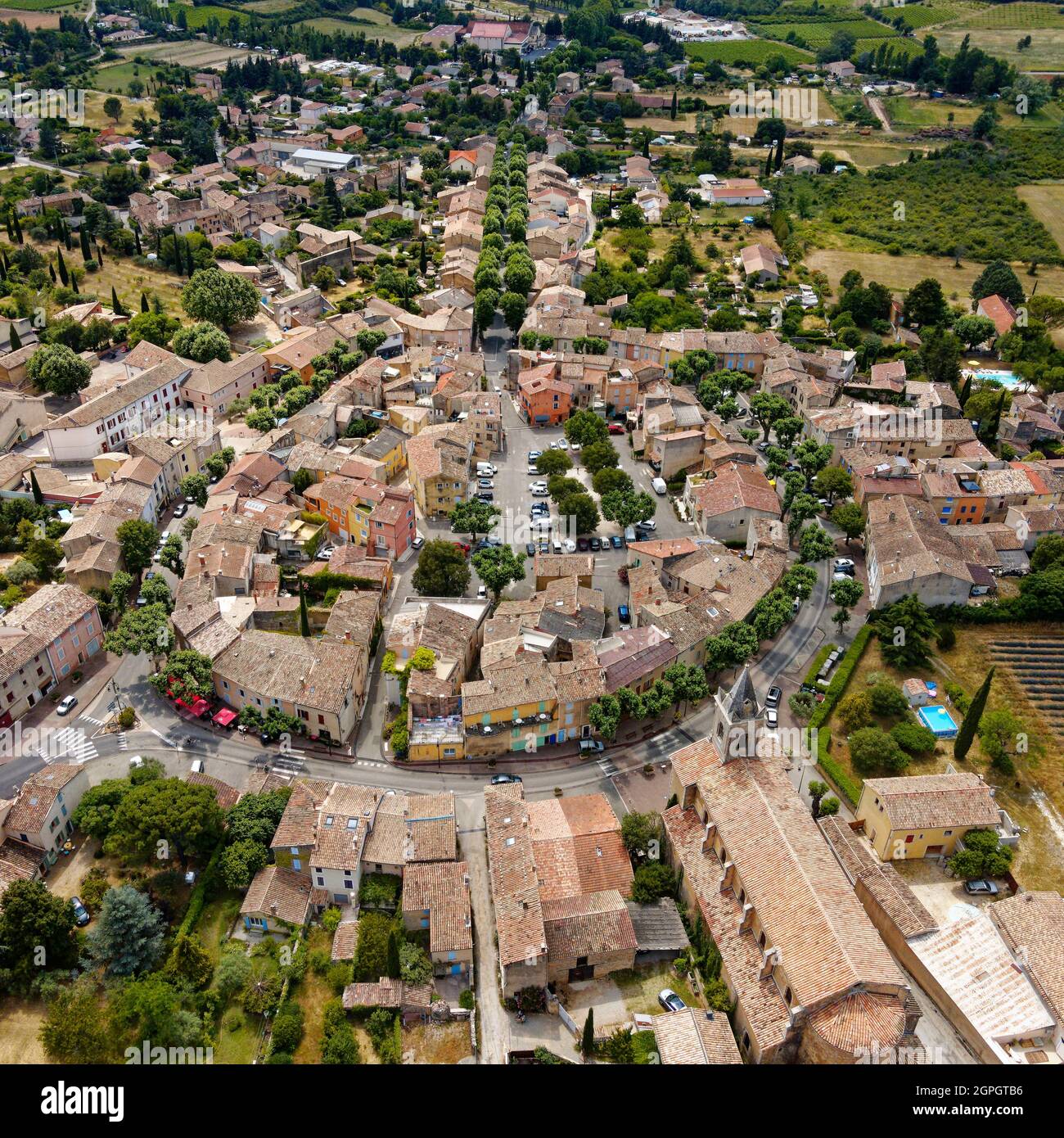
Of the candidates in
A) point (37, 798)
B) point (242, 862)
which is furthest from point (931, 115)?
point (37, 798)

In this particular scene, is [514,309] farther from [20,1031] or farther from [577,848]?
[20,1031]

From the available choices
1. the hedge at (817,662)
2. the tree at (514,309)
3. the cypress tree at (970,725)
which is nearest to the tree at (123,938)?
the hedge at (817,662)

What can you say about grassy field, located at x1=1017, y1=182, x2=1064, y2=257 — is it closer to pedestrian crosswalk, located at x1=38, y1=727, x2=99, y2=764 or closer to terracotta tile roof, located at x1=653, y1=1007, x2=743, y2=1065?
terracotta tile roof, located at x1=653, y1=1007, x2=743, y2=1065

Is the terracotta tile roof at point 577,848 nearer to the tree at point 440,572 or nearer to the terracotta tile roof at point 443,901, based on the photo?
the terracotta tile roof at point 443,901

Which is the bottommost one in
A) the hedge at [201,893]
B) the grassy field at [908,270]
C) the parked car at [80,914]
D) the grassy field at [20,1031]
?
the grassy field at [20,1031]

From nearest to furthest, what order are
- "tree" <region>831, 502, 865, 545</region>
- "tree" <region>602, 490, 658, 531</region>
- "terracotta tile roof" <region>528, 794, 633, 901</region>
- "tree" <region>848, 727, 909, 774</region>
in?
1. "terracotta tile roof" <region>528, 794, 633, 901</region>
2. "tree" <region>848, 727, 909, 774</region>
3. "tree" <region>602, 490, 658, 531</region>
4. "tree" <region>831, 502, 865, 545</region>

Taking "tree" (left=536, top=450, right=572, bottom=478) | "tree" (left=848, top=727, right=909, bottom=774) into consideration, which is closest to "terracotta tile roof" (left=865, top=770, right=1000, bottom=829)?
"tree" (left=848, top=727, right=909, bottom=774)
